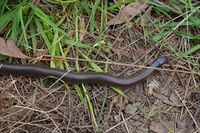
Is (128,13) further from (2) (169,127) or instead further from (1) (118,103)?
(2) (169,127)

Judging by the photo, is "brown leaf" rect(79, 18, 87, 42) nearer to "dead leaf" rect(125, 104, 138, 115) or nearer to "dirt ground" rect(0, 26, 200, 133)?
"dirt ground" rect(0, 26, 200, 133)

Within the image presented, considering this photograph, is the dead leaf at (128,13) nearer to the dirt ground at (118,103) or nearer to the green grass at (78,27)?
the green grass at (78,27)

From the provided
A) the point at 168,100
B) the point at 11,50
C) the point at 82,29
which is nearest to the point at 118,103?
the point at 168,100

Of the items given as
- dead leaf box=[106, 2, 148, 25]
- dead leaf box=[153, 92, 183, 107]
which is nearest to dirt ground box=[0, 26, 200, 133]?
dead leaf box=[153, 92, 183, 107]

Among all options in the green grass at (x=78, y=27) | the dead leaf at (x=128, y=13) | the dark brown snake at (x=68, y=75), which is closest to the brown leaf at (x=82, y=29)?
the green grass at (x=78, y=27)

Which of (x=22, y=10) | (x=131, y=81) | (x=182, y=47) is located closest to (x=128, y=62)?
(x=131, y=81)

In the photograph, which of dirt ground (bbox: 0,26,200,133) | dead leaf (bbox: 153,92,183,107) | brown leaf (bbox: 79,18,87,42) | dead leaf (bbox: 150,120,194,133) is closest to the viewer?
dirt ground (bbox: 0,26,200,133)
